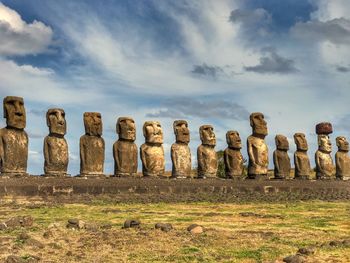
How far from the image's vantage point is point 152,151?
68.6 ft

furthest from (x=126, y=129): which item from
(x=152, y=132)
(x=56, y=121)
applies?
(x=56, y=121)

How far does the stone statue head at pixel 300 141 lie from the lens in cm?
2542

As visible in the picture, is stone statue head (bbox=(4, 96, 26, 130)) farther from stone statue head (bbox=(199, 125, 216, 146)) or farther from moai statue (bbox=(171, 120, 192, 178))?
stone statue head (bbox=(199, 125, 216, 146))

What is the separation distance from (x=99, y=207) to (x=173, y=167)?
23.3 ft

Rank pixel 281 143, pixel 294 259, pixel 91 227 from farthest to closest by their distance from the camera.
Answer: pixel 281 143, pixel 91 227, pixel 294 259

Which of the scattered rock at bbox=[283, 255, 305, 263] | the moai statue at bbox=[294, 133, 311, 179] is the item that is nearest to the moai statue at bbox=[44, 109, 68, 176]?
the moai statue at bbox=[294, 133, 311, 179]

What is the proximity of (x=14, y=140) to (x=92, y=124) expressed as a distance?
10.0 feet

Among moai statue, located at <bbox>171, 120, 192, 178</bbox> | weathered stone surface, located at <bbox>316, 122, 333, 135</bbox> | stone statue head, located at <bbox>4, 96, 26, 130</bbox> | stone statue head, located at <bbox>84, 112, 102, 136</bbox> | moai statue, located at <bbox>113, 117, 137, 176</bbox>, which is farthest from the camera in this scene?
weathered stone surface, located at <bbox>316, 122, 333, 135</bbox>

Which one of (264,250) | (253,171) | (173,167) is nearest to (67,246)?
(264,250)

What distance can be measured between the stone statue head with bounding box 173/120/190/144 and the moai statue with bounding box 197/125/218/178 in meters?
0.70

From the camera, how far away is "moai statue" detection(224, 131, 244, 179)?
2280 cm

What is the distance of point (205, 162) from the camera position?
2228 cm

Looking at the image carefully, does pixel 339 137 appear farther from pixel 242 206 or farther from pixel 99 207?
pixel 99 207

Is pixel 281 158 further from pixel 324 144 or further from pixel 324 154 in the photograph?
pixel 324 144
